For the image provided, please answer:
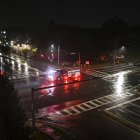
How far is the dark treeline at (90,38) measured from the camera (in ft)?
295

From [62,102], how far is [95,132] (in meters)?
10.6

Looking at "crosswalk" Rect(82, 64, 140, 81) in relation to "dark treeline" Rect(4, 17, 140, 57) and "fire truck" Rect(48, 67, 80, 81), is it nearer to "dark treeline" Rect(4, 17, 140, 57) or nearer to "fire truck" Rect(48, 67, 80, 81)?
"fire truck" Rect(48, 67, 80, 81)

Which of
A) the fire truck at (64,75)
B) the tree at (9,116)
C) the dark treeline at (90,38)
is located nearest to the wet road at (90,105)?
the fire truck at (64,75)

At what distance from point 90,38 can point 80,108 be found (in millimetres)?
58182

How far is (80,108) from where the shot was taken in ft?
125

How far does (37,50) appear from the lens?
98125 millimetres

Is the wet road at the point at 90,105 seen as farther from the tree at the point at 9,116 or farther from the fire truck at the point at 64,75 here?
the tree at the point at 9,116

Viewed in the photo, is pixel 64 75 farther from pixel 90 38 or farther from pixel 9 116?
pixel 90 38

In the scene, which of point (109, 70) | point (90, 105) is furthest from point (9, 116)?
point (109, 70)

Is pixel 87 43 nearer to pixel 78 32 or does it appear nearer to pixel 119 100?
pixel 78 32

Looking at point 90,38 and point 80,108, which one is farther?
point 90,38

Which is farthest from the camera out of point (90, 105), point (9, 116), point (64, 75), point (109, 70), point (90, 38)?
point (90, 38)

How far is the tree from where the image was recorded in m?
20.2

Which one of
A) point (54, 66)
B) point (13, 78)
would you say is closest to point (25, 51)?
point (54, 66)
